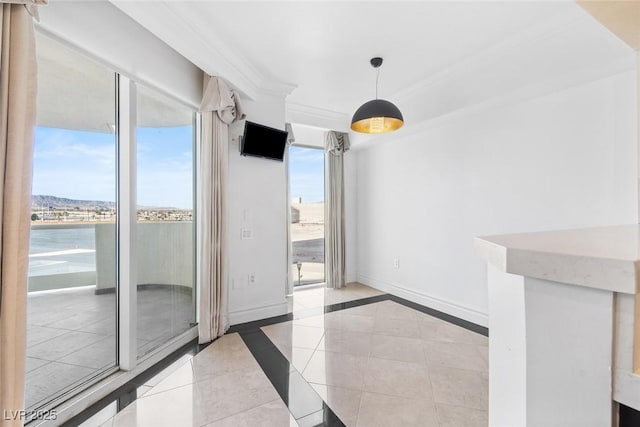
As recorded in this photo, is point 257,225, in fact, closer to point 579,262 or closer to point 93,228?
point 93,228

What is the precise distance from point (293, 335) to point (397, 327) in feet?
3.73

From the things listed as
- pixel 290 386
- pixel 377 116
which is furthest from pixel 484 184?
pixel 290 386

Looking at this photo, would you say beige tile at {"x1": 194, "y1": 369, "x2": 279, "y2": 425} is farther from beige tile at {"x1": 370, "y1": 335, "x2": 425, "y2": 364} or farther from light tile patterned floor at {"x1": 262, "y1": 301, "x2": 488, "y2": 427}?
beige tile at {"x1": 370, "y1": 335, "x2": 425, "y2": 364}

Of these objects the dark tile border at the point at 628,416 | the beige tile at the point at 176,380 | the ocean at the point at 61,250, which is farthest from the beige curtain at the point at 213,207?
the dark tile border at the point at 628,416

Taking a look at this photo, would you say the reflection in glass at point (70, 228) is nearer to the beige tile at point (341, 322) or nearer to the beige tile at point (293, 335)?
the beige tile at point (293, 335)

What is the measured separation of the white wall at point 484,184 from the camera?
2.21 m

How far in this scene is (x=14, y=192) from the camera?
3.84 feet

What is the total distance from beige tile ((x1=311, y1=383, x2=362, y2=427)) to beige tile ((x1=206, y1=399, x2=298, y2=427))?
279 mm

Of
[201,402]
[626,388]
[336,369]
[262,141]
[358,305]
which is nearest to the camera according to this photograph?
[626,388]

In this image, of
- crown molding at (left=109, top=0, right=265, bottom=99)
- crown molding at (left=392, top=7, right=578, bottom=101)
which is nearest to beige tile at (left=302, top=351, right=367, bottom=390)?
crown molding at (left=109, top=0, right=265, bottom=99)

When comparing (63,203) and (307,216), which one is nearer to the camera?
(63,203)

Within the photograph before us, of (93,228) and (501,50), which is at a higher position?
(501,50)

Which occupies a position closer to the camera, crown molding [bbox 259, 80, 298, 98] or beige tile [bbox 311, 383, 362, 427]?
beige tile [bbox 311, 383, 362, 427]

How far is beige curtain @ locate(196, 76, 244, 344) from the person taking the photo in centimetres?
269
